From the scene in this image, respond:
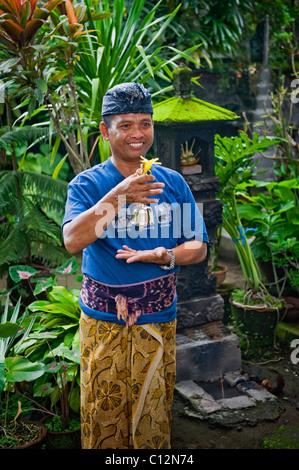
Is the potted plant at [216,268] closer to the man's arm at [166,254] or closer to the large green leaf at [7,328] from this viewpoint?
the large green leaf at [7,328]

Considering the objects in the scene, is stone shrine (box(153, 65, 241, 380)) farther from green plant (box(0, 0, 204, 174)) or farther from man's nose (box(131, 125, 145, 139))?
man's nose (box(131, 125, 145, 139))

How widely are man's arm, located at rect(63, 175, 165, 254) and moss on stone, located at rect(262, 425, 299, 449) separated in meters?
1.97

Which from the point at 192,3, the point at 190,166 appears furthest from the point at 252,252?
the point at 192,3

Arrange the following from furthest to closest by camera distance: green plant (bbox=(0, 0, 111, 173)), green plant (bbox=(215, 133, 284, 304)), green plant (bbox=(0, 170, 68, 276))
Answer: green plant (bbox=(215, 133, 284, 304)) → green plant (bbox=(0, 170, 68, 276)) → green plant (bbox=(0, 0, 111, 173))

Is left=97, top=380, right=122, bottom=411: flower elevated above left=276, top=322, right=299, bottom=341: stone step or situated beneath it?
elevated above

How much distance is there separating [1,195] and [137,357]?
6.86ft

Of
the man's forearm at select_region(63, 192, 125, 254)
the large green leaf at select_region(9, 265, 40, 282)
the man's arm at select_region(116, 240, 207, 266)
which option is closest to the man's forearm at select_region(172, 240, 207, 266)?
the man's arm at select_region(116, 240, 207, 266)

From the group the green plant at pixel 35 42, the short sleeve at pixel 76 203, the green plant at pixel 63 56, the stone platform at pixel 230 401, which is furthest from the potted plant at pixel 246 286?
the short sleeve at pixel 76 203

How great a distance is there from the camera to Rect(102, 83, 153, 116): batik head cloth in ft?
7.69

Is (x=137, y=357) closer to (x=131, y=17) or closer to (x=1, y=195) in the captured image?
(x=1, y=195)

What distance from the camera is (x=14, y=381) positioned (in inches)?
121

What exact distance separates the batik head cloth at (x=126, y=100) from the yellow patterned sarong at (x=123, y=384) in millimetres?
952

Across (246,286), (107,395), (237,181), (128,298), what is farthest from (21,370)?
(246,286)
